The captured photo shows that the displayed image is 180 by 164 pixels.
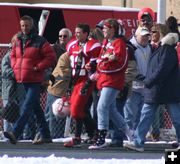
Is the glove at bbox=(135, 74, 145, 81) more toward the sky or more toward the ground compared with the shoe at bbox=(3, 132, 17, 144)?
more toward the sky

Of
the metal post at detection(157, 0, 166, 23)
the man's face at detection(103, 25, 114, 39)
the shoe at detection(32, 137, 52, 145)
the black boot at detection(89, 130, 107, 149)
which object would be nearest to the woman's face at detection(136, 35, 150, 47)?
the man's face at detection(103, 25, 114, 39)

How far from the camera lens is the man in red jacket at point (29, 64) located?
1454 cm

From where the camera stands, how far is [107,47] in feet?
45.5

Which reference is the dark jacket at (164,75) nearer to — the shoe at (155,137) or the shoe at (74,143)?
the shoe at (74,143)

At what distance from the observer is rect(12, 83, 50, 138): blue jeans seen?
48.0ft

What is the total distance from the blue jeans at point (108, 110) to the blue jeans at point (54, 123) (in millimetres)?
1795

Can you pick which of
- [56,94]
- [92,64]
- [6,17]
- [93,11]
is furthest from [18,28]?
[92,64]

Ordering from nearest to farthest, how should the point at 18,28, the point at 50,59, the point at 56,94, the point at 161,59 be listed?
1. the point at 161,59
2. the point at 50,59
3. the point at 56,94
4. the point at 18,28

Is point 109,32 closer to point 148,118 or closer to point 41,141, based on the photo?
point 148,118

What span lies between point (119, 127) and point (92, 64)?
2.99 feet

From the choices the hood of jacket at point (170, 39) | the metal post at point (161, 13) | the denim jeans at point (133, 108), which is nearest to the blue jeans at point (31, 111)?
the denim jeans at point (133, 108)

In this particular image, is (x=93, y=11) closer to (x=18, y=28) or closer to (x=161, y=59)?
(x=18, y=28)

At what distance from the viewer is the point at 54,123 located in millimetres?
15898

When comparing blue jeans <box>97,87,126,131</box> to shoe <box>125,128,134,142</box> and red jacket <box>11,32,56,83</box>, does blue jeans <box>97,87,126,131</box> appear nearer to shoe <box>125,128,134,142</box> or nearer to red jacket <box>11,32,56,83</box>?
shoe <box>125,128,134,142</box>
